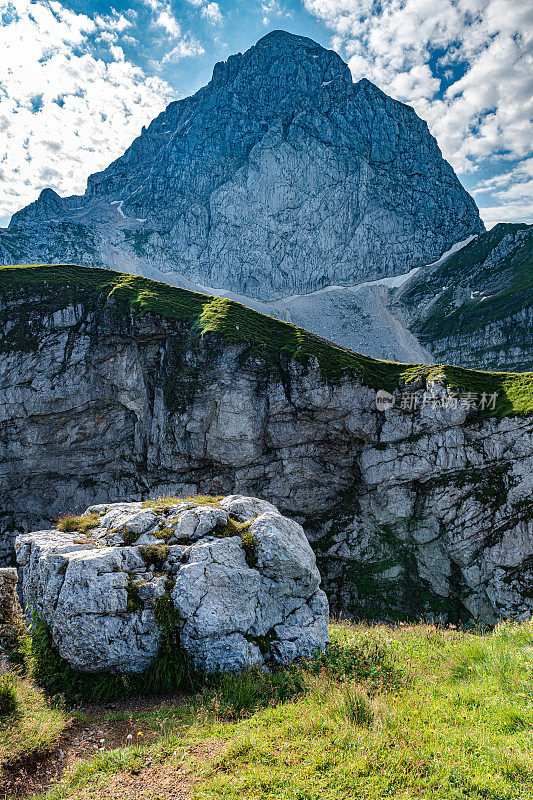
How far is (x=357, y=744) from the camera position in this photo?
5.16 metres

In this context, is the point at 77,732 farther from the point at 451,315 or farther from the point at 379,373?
the point at 451,315

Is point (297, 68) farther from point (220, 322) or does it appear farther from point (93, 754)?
point (93, 754)

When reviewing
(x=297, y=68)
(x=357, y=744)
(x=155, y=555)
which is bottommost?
(x=357, y=744)

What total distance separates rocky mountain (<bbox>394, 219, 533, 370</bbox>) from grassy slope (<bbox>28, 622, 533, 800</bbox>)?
105319 mm

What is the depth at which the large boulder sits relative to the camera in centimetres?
784

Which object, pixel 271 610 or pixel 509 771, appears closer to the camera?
pixel 509 771

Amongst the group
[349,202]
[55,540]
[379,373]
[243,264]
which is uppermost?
[349,202]

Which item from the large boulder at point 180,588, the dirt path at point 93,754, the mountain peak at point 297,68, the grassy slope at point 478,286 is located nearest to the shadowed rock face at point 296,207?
the mountain peak at point 297,68

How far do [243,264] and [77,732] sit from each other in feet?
588

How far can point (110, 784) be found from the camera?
5.14m

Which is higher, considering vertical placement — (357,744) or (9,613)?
(9,613)

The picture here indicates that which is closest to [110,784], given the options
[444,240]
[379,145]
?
[444,240]

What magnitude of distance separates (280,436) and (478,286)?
406ft

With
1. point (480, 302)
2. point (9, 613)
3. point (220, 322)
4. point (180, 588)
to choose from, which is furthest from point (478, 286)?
point (9, 613)
